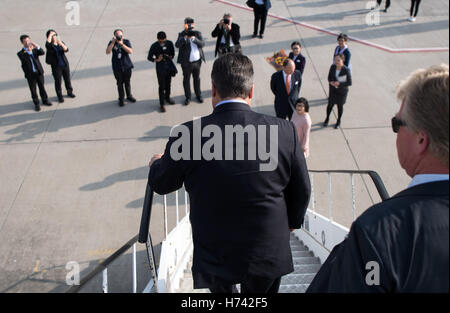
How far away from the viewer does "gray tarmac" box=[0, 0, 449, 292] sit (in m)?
5.91

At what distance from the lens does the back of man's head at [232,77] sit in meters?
2.43

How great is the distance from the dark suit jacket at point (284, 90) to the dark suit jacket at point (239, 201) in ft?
16.0

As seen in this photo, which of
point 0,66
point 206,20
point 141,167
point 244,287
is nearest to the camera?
point 244,287

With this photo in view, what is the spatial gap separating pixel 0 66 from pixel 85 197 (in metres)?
6.16

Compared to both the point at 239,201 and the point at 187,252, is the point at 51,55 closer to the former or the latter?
the point at 187,252

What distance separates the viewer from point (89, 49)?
11328mm

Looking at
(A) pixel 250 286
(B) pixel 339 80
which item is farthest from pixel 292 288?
(B) pixel 339 80

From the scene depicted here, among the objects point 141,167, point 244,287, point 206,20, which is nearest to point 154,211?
point 141,167

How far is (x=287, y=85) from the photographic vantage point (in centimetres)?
712

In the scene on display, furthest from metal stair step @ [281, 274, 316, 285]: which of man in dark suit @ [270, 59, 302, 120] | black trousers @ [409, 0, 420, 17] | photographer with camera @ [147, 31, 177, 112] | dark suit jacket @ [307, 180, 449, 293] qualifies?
black trousers @ [409, 0, 420, 17]

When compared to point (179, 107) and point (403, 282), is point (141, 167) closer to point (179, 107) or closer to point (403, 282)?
point (179, 107)

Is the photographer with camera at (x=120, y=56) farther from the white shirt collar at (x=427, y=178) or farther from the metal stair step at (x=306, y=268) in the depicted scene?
the white shirt collar at (x=427, y=178)

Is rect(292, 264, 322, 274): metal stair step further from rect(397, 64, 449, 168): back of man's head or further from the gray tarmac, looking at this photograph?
rect(397, 64, 449, 168): back of man's head

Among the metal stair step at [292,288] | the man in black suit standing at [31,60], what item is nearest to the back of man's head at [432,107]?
the metal stair step at [292,288]
